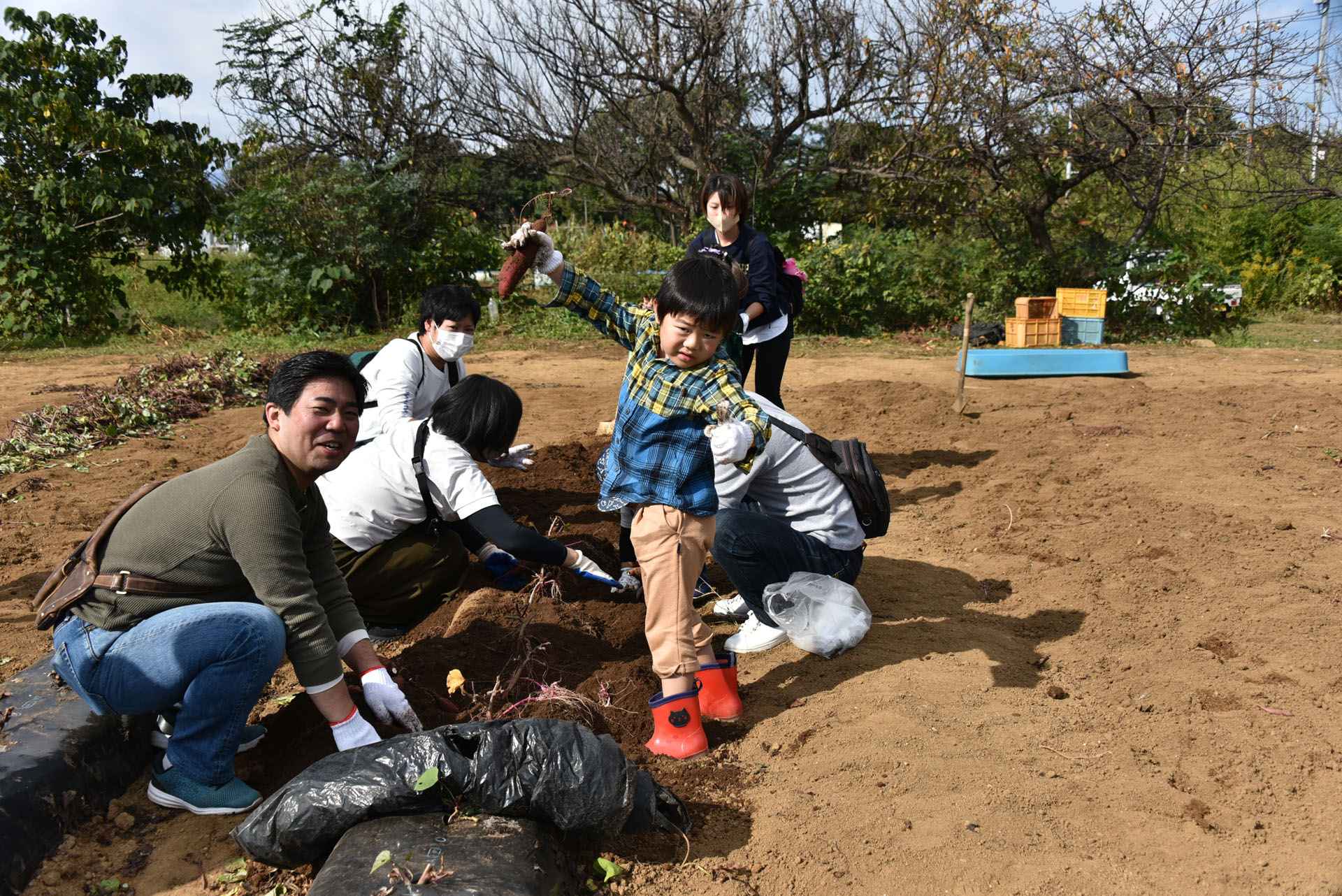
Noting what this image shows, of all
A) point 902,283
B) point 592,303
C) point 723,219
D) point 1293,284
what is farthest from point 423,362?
point 1293,284

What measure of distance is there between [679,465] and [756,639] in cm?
104

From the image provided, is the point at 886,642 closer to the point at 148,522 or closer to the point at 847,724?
the point at 847,724

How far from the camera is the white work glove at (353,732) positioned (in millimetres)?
2451

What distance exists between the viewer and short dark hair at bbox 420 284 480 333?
442 centimetres

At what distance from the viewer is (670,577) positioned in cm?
280

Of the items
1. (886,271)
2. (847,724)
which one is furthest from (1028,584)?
(886,271)

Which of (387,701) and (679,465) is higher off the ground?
(679,465)

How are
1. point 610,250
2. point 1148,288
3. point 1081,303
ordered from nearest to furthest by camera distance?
point 1081,303 → point 1148,288 → point 610,250

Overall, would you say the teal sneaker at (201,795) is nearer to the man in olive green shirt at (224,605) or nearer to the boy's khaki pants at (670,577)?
the man in olive green shirt at (224,605)

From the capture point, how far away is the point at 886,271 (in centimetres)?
1277

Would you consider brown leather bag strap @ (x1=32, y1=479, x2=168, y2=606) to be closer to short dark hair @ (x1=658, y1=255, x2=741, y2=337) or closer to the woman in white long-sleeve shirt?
short dark hair @ (x1=658, y1=255, x2=741, y2=337)

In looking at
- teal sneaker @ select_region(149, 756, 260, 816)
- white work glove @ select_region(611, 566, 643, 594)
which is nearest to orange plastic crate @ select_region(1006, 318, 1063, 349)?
white work glove @ select_region(611, 566, 643, 594)

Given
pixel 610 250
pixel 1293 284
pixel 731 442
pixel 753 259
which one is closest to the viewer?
pixel 731 442

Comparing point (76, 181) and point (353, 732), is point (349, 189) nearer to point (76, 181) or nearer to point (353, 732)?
point (76, 181)
